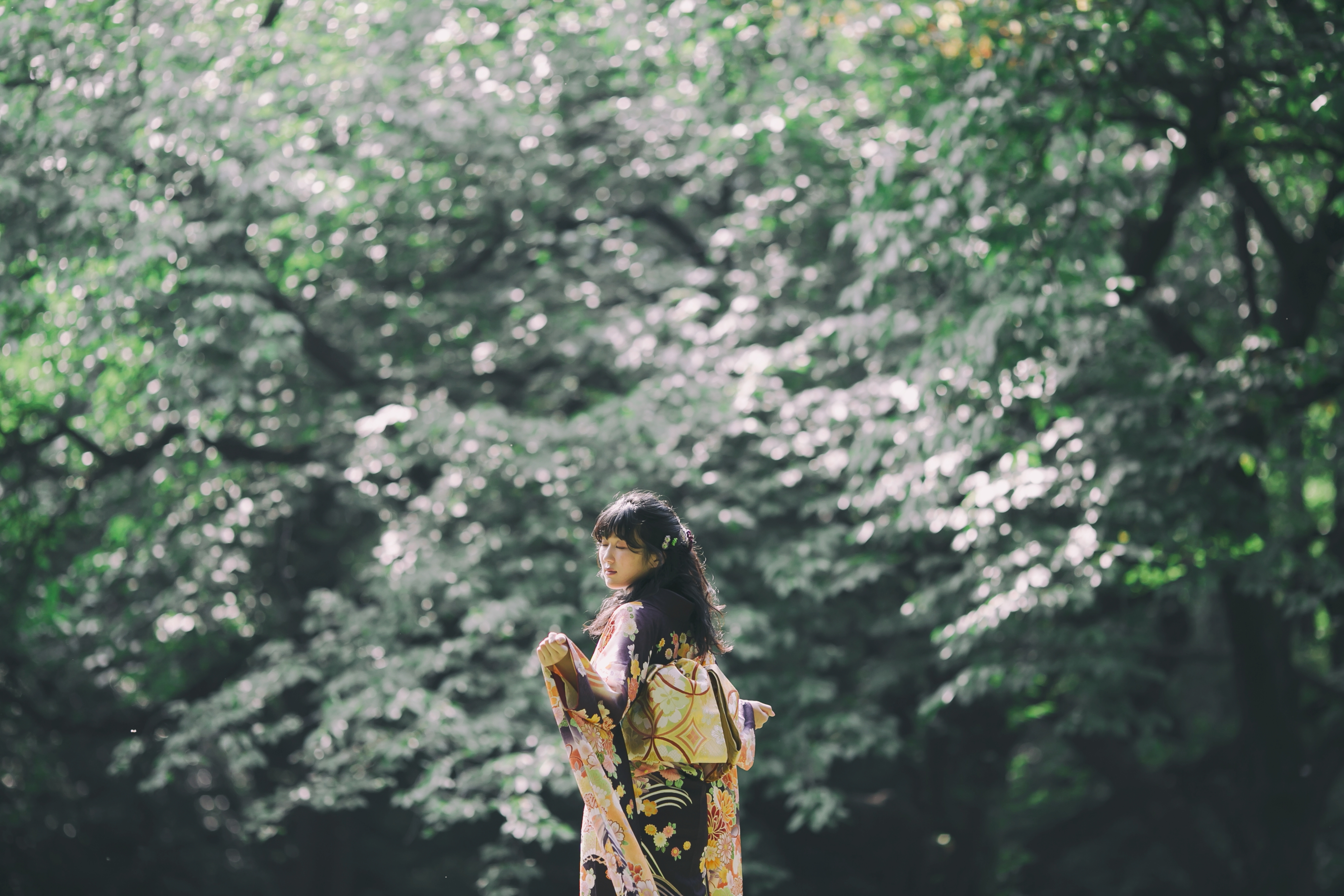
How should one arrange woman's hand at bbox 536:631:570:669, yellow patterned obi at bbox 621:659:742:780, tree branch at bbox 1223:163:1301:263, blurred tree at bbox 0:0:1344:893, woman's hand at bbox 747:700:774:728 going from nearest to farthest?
woman's hand at bbox 536:631:570:669 → yellow patterned obi at bbox 621:659:742:780 → woman's hand at bbox 747:700:774:728 → blurred tree at bbox 0:0:1344:893 → tree branch at bbox 1223:163:1301:263

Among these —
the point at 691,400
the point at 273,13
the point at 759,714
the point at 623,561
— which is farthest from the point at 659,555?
the point at 273,13

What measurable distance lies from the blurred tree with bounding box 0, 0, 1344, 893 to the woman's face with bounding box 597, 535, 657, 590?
3.20 meters

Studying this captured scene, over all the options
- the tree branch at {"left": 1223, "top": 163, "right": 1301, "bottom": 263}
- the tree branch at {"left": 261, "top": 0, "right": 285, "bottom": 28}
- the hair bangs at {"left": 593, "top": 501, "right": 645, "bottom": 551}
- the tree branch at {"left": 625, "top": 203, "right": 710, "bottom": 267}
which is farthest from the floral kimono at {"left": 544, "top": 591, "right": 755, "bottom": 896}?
the tree branch at {"left": 261, "top": 0, "right": 285, "bottom": 28}

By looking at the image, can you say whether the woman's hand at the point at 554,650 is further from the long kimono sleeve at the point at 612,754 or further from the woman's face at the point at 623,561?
the woman's face at the point at 623,561

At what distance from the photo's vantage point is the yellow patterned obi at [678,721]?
2914 millimetres

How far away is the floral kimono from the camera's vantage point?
109 inches

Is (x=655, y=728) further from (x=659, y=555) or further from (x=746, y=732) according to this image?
(x=659, y=555)

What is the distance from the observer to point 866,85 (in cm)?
794

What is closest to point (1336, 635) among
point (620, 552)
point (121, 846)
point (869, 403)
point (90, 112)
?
point (869, 403)

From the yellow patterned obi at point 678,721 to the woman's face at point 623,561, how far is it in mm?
243

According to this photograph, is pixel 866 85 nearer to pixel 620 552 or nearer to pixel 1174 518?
pixel 1174 518

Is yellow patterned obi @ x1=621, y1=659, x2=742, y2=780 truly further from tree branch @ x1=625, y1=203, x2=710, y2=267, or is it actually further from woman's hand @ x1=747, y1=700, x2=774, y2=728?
tree branch @ x1=625, y1=203, x2=710, y2=267

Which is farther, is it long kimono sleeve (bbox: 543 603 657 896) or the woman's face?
the woman's face

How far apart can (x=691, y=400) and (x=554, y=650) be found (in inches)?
170
